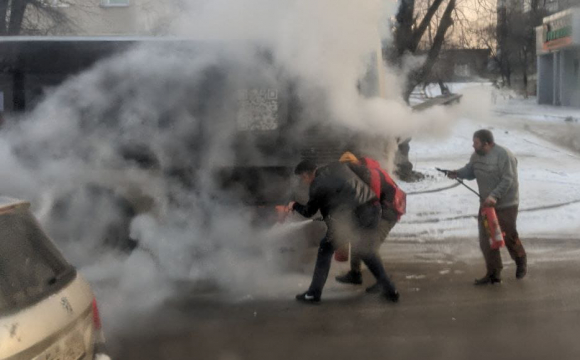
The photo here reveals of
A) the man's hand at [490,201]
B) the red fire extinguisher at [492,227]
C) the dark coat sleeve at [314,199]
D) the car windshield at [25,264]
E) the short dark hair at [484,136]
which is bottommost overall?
the red fire extinguisher at [492,227]

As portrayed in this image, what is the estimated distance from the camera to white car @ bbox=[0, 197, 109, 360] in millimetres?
2545

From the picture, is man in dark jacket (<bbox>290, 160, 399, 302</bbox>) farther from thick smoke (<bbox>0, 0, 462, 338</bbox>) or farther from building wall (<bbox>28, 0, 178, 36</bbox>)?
building wall (<bbox>28, 0, 178, 36</bbox>)

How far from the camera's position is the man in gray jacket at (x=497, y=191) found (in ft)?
20.4

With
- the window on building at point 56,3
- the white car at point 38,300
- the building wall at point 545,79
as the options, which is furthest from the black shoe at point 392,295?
the building wall at point 545,79

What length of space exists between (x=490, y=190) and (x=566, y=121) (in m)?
20.9

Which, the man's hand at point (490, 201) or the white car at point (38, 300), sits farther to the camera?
the man's hand at point (490, 201)

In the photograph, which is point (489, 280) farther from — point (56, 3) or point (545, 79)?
point (545, 79)

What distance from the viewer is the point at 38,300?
8.92 ft

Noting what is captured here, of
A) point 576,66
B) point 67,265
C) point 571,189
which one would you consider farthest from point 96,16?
point 576,66

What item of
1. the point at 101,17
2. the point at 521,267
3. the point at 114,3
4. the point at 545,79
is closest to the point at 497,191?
the point at 521,267

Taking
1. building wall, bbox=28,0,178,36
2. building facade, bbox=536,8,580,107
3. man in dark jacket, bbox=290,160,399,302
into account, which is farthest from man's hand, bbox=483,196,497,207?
building facade, bbox=536,8,580,107

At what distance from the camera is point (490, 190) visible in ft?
20.7

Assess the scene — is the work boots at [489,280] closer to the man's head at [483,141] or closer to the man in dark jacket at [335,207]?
the man in dark jacket at [335,207]

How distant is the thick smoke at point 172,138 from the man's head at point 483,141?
35.0 inches
